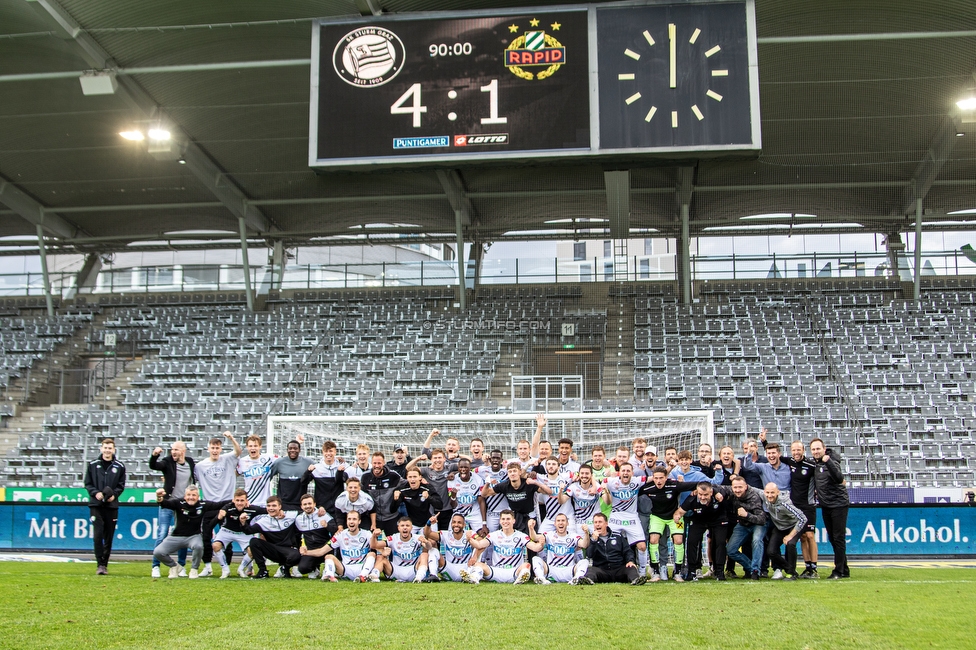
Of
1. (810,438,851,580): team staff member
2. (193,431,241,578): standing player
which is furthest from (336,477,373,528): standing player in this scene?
(810,438,851,580): team staff member

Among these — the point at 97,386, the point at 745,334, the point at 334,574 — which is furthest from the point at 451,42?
the point at 97,386

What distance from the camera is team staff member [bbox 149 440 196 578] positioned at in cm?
1262

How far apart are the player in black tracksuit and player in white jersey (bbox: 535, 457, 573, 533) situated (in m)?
1.46

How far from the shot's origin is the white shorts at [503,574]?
1163cm

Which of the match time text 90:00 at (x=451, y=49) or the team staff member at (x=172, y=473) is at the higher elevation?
the match time text 90:00 at (x=451, y=49)

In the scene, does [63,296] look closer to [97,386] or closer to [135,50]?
[97,386]

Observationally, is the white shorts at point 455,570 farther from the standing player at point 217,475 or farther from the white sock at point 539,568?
the standing player at point 217,475

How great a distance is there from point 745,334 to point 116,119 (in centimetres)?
1952

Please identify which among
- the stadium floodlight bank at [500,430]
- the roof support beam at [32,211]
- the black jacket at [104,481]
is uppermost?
the roof support beam at [32,211]

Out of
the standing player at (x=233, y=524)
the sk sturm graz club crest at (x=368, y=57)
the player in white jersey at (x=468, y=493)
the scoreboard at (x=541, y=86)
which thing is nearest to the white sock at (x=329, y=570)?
the standing player at (x=233, y=524)

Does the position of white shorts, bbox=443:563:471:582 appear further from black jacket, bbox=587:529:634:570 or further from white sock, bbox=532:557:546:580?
black jacket, bbox=587:529:634:570

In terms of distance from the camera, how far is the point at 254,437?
1271cm

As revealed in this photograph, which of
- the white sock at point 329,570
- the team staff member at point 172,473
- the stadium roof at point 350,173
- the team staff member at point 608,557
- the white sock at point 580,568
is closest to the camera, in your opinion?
the white sock at point 580,568

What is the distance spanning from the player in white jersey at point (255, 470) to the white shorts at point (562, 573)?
4.08 meters
